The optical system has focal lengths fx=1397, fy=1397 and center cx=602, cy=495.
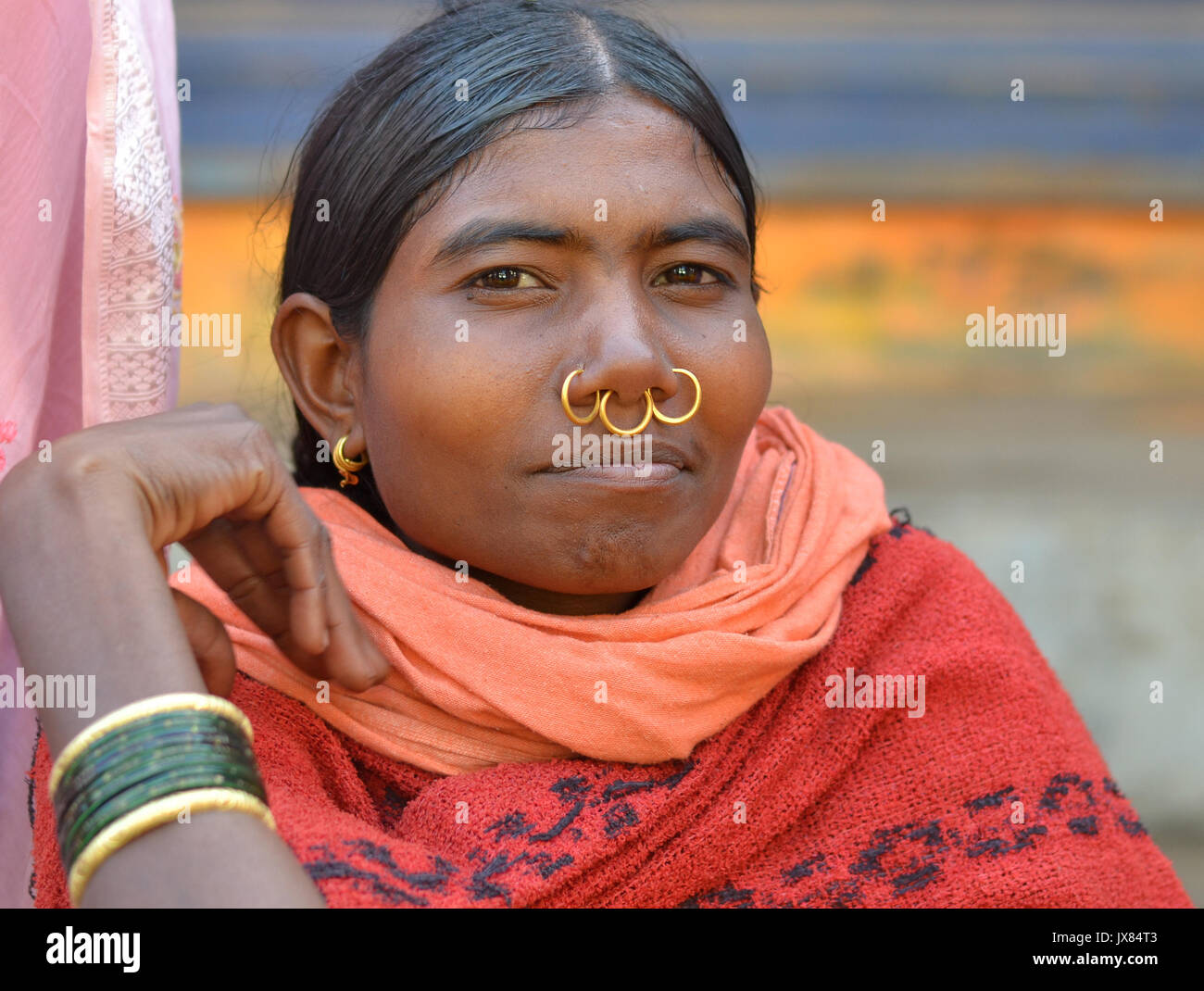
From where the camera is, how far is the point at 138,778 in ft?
4.54

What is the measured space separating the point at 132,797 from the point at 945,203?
154 inches

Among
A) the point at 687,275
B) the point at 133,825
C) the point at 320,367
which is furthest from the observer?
the point at 320,367

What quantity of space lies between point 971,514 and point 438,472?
2.85 m

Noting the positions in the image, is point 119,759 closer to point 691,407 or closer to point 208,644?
point 208,644

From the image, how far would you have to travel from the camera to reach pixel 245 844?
1.40m

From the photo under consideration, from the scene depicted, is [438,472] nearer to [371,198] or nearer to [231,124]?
[371,198]

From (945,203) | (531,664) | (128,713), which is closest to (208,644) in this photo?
(128,713)

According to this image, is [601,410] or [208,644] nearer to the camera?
[208,644]

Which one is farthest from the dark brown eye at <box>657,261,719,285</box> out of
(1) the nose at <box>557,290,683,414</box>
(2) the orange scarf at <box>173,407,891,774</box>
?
(2) the orange scarf at <box>173,407,891,774</box>

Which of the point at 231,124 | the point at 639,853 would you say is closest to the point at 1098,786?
the point at 639,853

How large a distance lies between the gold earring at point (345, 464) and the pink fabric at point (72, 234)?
1.04ft

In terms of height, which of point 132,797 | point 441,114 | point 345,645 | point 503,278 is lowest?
point 132,797

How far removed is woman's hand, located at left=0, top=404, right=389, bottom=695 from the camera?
152cm

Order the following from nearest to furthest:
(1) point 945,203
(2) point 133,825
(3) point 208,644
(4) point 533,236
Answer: (2) point 133,825 < (3) point 208,644 < (4) point 533,236 < (1) point 945,203
